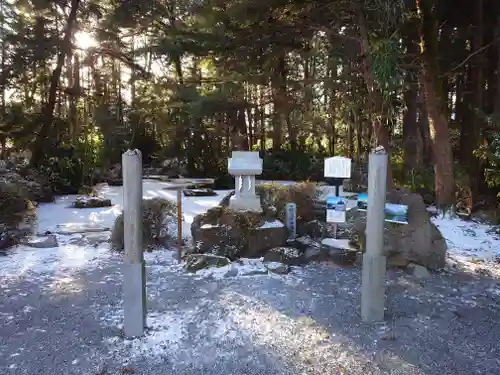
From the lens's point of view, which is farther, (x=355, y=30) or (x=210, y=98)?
(x=210, y=98)

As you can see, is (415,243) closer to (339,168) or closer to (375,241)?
(339,168)

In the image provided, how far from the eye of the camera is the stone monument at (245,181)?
5.96 m

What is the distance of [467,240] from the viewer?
20.7 feet

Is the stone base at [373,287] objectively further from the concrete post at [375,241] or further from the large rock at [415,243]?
the large rock at [415,243]

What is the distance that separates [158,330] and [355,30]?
6.44m

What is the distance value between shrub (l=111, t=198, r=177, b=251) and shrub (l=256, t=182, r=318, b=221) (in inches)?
56.0

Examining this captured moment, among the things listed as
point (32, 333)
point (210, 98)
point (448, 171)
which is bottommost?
point (32, 333)

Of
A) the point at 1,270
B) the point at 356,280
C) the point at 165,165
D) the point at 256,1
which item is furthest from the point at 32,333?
the point at 165,165

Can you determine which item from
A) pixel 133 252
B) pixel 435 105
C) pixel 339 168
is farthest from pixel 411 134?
pixel 133 252

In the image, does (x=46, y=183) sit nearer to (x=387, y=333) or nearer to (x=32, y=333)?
(x=32, y=333)

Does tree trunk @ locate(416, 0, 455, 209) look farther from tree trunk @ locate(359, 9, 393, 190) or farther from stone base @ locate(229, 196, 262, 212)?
stone base @ locate(229, 196, 262, 212)

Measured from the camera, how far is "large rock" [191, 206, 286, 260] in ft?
17.5

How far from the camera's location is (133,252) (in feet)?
10.8

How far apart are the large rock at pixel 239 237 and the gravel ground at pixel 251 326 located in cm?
65
